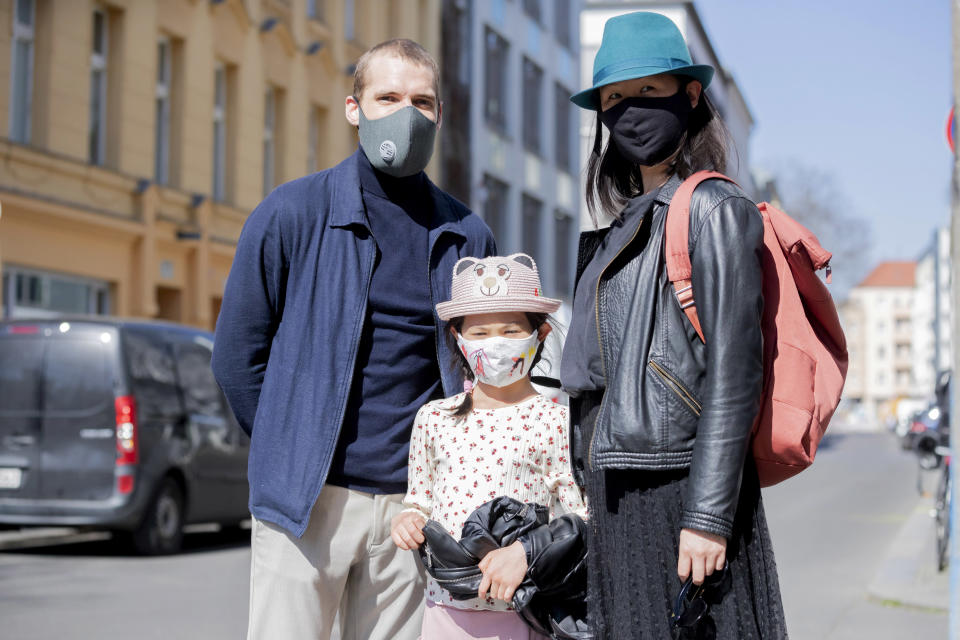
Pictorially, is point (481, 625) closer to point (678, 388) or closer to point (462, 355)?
point (462, 355)

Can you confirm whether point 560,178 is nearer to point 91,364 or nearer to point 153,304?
point 153,304

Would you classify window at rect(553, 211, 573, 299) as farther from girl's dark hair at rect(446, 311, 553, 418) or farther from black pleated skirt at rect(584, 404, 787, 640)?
black pleated skirt at rect(584, 404, 787, 640)

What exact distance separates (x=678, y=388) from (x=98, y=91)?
18705 millimetres

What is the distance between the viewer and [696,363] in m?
2.99

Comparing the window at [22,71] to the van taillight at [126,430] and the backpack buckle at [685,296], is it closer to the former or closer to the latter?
the van taillight at [126,430]

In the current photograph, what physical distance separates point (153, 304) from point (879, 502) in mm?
11994

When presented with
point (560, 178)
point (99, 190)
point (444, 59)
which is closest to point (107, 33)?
point (99, 190)

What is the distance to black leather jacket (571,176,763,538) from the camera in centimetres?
286

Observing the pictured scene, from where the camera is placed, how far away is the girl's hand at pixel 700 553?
2.90 meters

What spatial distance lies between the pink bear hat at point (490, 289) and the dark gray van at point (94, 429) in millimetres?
7817

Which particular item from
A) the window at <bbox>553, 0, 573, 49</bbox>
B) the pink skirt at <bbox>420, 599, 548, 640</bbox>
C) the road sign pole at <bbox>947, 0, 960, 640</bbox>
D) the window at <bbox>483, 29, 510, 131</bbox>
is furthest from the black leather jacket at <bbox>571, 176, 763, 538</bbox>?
the window at <bbox>553, 0, 573, 49</bbox>

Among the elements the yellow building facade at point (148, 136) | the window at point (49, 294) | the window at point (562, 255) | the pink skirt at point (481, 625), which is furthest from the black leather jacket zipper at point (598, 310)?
the window at point (562, 255)

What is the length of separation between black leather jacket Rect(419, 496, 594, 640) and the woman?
0.49 ft

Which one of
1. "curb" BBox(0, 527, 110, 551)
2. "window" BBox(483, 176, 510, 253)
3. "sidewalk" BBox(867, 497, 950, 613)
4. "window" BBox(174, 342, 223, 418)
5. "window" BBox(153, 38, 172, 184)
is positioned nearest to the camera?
"sidewalk" BBox(867, 497, 950, 613)
